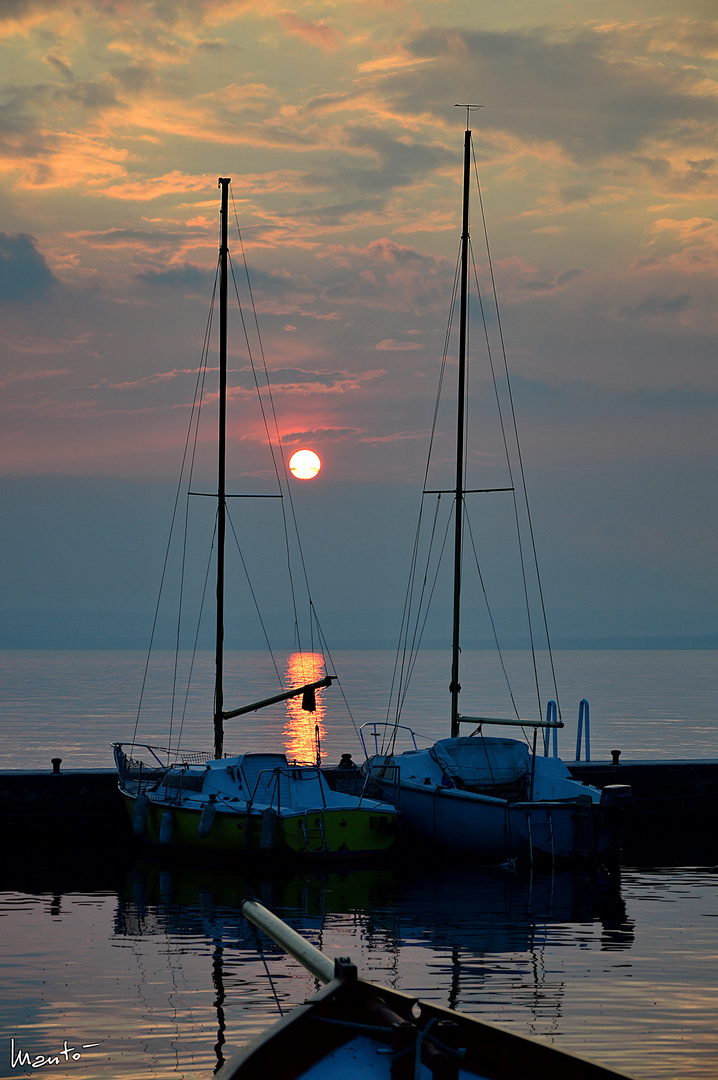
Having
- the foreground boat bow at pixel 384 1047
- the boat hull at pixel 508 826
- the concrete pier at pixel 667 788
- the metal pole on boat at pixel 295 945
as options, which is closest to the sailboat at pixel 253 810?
the boat hull at pixel 508 826

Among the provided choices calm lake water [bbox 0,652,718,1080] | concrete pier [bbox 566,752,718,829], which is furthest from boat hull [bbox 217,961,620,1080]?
concrete pier [bbox 566,752,718,829]

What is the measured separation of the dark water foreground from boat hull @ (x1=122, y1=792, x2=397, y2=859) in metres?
0.46

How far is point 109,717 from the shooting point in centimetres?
7831

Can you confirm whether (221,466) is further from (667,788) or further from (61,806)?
(667,788)

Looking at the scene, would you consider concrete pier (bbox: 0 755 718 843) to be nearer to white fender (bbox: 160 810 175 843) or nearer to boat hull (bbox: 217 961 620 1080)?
white fender (bbox: 160 810 175 843)

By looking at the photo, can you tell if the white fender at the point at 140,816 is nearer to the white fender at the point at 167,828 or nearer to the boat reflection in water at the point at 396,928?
the white fender at the point at 167,828

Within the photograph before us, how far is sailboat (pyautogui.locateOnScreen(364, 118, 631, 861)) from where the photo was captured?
21750mm

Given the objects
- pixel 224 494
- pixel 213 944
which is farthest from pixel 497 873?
pixel 224 494

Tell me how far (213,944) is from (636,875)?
9.39 metres

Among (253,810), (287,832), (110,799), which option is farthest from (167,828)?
(110,799)

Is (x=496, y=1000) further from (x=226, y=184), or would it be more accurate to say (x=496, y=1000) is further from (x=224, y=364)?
(x=226, y=184)

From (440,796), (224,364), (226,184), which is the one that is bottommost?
(440,796)

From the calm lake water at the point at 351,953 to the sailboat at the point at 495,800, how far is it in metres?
0.64

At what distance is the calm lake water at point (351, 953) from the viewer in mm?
11836
